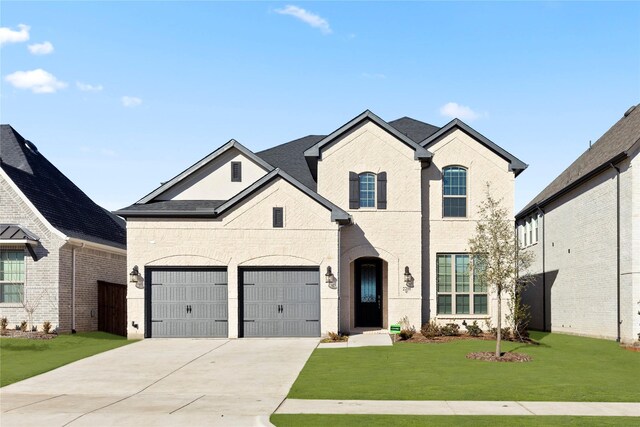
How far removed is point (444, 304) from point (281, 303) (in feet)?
22.2

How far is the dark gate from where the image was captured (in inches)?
1126

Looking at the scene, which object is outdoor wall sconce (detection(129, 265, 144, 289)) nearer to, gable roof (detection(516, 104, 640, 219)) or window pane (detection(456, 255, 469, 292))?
window pane (detection(456, 255, 469, 292))

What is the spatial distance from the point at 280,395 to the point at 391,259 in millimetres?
13011

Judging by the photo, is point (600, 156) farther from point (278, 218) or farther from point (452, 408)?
point (452, 408)

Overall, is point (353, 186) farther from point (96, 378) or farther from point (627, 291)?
point (96, 378)

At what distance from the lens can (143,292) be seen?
2527 cm

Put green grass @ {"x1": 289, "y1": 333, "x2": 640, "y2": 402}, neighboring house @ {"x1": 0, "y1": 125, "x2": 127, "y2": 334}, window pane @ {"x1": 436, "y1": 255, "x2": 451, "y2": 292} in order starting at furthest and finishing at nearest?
window pane @ {"x1": 436, "y1": 255, "x2": 451, "y2": 292}, neighboring house @ {"x1": 0, "y1": 125, "x2": 127, "y2": 334}, green grass @ {"x1": 289, "y1": 333, "x2": 640, "y2": 402}

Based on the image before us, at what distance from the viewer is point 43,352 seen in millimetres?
22094

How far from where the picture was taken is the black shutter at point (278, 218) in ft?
82.7

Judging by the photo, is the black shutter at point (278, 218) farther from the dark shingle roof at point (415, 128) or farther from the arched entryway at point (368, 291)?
the dark shingle roof at point (415, 128)

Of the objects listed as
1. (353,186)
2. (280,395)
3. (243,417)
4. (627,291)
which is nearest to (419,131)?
(353,186)

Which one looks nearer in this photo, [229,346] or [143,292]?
[229,346]

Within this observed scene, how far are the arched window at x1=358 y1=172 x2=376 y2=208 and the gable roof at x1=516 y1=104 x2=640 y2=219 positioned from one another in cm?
902

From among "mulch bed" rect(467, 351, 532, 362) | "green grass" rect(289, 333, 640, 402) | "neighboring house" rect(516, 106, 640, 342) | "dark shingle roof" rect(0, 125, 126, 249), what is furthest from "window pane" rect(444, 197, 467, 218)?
"dark shingle roof" rect(0, 125, 126, 249)
